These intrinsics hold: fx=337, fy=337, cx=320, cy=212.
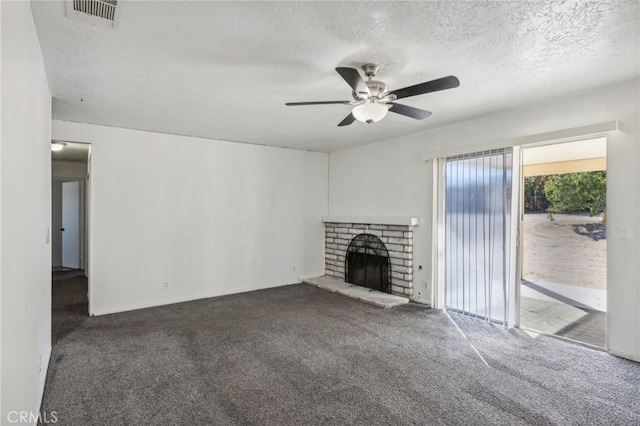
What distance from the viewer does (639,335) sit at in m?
2.87

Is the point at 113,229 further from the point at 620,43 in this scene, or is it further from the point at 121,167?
the point at 620,43

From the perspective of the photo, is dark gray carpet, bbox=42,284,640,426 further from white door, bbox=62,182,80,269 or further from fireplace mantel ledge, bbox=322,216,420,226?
white door, bbox=62,182,80,269

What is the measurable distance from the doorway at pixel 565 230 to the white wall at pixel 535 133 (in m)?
1.15

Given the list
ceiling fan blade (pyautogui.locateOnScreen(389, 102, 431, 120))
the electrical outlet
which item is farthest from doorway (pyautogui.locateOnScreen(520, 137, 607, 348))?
ceiling fan blade (pyautogui.locateOnScreen(389, 102, 431, 120))

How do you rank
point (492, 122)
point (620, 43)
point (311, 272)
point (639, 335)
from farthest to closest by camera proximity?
point (311, 272) < point (492, 122) < point (639, 335) < point (620, 43)

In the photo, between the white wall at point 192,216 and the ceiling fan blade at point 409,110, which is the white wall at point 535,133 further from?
the ceiling fan blade at point 409,110

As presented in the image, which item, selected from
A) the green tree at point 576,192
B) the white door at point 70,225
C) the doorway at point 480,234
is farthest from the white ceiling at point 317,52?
the white door at point 70,225

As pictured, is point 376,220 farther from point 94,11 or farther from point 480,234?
point 94,11

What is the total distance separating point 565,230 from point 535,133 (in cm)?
328

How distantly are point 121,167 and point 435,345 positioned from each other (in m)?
4.30

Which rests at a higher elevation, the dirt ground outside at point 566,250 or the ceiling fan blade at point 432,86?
the ceiling fan blade at point 432,86

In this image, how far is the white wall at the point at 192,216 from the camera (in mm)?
4301

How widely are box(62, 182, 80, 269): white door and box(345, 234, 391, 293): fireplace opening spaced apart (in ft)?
20.0

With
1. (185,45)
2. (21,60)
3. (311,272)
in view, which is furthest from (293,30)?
(311,272)
